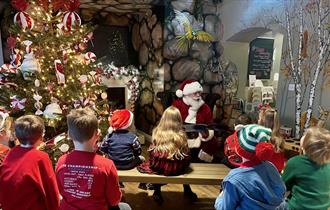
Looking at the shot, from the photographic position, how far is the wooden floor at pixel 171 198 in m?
3.10

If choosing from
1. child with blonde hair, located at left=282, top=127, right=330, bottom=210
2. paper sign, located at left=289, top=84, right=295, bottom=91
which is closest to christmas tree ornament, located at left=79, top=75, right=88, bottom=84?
child with blonde hair, located at left=282, top=127, right=330, bottom=210

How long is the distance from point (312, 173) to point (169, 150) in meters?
1.18

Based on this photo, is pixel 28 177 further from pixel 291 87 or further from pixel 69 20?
pixel 291 87

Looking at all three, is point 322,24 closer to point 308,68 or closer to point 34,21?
point 308,68

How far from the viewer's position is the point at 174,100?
181 inches

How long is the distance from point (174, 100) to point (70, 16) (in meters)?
2.09

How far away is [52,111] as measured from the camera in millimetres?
2863

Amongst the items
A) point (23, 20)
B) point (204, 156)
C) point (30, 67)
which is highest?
point (23, 20)

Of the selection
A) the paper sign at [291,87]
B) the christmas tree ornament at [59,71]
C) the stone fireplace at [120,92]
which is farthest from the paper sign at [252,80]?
the christmas tree ornament at [59,71]

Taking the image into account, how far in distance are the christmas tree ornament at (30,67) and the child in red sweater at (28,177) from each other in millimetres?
1148

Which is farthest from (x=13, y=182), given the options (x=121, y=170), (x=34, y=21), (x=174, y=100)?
(x=174, y=100)

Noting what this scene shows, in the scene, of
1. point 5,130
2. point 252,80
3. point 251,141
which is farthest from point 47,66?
point 252,80

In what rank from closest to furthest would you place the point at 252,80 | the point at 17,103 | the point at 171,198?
1. the point at 17,103
2. the point at 171,198
3. the point at 252,80

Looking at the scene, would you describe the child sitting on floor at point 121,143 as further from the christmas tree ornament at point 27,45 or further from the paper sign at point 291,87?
the paper sign at point 291,87
